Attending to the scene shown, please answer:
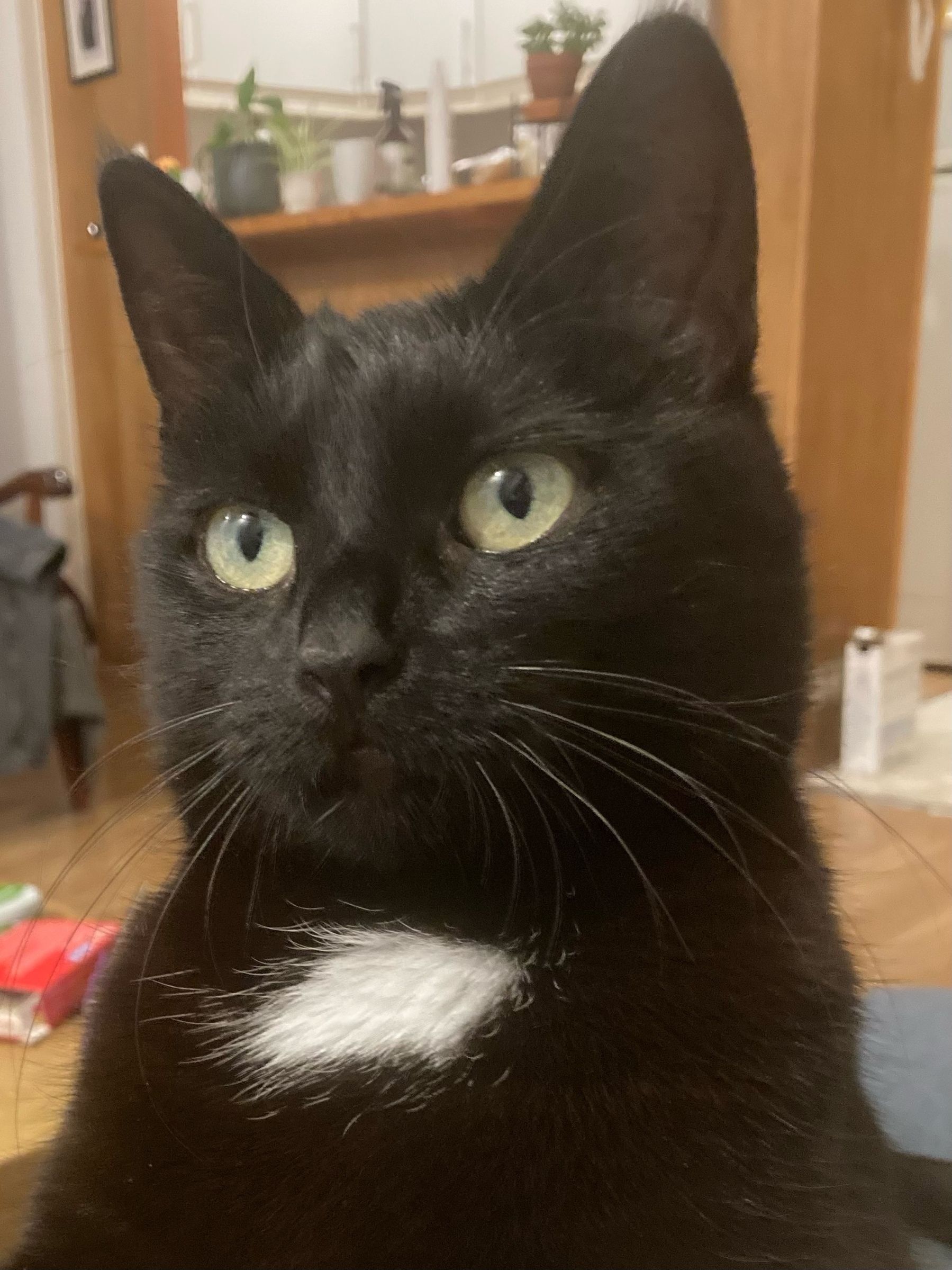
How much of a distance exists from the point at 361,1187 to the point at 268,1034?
78 millimetres

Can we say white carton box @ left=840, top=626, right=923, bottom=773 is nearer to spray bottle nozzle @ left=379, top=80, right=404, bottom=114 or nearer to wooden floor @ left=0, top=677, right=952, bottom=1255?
wooden floor @ left=0, top=677, right=952, bottom=1255

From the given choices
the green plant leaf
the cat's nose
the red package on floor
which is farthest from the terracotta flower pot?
the red package on floor

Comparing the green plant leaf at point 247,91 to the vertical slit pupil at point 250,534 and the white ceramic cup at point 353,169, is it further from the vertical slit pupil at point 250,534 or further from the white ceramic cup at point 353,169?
the vertical slit pupil at point 250,534

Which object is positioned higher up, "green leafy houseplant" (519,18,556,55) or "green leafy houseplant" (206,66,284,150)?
"green leafy houseplant" (519,18,556,55)

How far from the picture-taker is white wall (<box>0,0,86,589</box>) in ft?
1.28

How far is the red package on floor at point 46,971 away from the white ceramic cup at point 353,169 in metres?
0.33

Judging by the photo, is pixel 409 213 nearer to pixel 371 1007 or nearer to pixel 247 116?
pixel 247 116

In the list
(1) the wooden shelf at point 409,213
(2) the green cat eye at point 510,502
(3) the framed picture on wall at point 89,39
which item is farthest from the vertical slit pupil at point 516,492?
(3) the framed picture on wall at point 89,39

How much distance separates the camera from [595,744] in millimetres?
339

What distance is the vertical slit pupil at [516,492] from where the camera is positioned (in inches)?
13.5

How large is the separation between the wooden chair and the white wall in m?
0.02

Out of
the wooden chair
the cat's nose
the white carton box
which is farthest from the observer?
the white carton box

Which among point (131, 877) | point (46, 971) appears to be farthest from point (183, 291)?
point (46, 971)

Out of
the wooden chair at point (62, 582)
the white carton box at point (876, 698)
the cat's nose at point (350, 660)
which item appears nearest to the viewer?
the cat's nose at point (350, 660)
